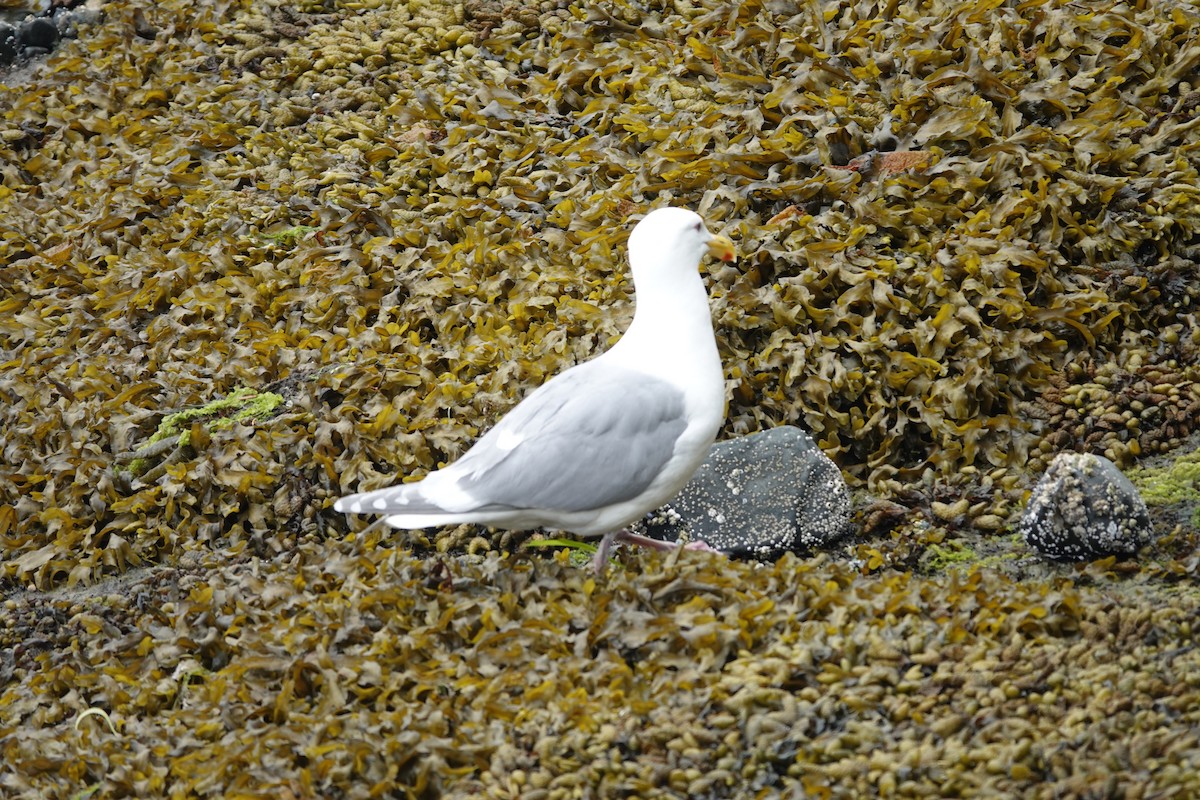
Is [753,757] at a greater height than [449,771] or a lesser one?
greater

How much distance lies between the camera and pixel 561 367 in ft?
15.6

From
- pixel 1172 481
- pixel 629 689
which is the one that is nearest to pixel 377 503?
pixel 629 689

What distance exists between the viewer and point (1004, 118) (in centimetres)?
518

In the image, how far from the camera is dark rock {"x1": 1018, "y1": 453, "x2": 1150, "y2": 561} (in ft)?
12.0

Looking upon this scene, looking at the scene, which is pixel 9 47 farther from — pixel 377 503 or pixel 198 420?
pixel 377 503

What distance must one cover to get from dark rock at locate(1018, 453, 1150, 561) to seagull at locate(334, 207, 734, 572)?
108 centimetres

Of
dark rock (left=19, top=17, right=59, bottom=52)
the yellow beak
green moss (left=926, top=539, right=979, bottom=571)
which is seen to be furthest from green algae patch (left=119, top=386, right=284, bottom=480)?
dark rock (left=19, top=17, right=59, bottom=52)

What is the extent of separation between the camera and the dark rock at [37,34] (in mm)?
7656

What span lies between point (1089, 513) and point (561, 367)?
204 cm

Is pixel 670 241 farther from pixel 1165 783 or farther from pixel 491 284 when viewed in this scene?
pixel 1165 783

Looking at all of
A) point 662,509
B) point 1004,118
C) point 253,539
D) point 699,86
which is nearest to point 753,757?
point 662,509

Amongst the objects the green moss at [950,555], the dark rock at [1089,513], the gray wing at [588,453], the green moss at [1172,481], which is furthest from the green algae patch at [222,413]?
the green moss at [1172,481]

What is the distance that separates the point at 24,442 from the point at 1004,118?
4.49 meters

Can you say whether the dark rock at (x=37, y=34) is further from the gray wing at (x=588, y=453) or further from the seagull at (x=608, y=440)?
the gray wing at (x=588, y=453)
